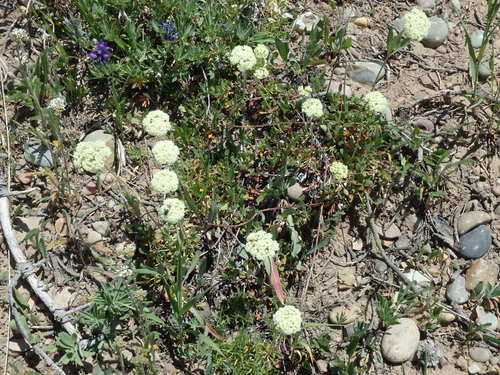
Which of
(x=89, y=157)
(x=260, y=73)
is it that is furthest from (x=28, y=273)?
(x=260, y=73)

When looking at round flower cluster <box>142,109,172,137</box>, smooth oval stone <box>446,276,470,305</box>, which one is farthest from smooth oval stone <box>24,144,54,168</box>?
smooth oval stone <box>446,276,470,305</box>

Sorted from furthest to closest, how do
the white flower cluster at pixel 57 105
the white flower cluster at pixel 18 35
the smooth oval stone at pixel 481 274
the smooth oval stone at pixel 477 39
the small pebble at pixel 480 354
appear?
the smooth oval stone at pixel 477 39 → the white flower cluster at pixel 18 35 → the white flower cluster at pixel 57 105 → the smooth oval stone at pixel 481 274 → the small pebble at pixel 480 354

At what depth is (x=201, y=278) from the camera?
204 inches

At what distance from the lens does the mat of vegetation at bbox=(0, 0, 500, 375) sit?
5.01 meters

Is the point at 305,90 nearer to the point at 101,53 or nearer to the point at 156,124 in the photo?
the point at 156,124

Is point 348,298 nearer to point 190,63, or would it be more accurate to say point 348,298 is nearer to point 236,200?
point 236,200

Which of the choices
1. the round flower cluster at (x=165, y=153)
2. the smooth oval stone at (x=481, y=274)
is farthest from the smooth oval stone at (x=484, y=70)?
the round flower cluster at (x=165, y=153)

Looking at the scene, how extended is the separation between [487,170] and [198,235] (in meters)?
3.42

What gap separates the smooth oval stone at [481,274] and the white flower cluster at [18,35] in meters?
5.62

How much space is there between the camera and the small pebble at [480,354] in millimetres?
5180

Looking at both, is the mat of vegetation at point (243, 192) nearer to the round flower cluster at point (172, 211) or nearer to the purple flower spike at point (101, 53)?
the purple flower spike at point (101, 53)

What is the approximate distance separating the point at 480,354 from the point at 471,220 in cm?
141

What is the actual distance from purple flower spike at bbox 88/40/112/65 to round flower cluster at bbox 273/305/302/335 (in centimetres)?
345

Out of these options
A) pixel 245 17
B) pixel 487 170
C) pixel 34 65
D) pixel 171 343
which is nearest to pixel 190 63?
pixel 245 17
